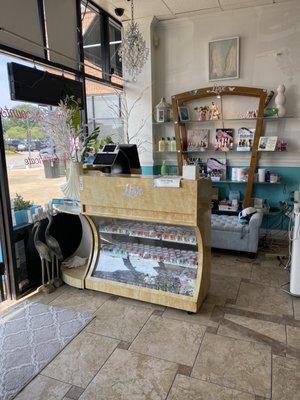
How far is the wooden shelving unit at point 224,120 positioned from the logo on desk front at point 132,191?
2331mm

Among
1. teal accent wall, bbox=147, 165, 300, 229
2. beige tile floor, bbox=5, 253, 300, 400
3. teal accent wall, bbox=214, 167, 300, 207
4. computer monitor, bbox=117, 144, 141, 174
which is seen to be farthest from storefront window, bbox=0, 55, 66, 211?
teal accent wall, bbox=214, 167, 300, 207

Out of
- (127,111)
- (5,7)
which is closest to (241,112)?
(127,111)

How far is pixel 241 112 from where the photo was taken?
4.70 meters

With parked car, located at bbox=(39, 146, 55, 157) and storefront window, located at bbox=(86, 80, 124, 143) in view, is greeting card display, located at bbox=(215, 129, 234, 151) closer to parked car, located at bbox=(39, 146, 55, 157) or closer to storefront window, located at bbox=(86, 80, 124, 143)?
storefront window, located at bbox=(86, 80, 124, 143)

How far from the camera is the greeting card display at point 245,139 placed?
4629 mm

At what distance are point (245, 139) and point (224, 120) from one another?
455 millimetres

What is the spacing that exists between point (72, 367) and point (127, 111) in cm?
412

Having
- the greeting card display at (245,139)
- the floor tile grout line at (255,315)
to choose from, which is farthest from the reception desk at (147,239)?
the greeting card display at (245,139)

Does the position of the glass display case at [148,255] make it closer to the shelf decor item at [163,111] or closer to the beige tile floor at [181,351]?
the beige tile floor at [181,351]

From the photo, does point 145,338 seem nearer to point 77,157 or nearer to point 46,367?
point 46,367

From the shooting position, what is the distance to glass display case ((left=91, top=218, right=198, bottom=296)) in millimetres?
2893

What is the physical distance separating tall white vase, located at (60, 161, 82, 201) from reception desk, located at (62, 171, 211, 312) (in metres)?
0.18

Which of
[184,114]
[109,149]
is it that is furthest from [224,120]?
[109,149]

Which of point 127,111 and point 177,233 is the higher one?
point 127,111
